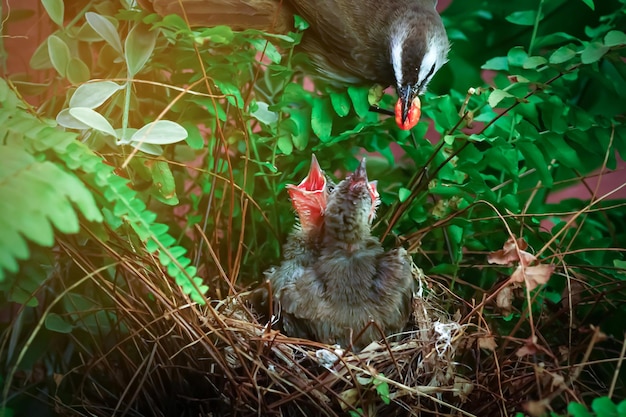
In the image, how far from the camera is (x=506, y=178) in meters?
1.30

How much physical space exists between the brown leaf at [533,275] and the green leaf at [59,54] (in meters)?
0.72

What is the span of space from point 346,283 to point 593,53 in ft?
1.92

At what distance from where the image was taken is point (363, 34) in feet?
4.41

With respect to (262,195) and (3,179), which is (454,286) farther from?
(3,179)

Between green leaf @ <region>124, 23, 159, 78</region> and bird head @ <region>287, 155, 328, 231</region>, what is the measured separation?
32 cm

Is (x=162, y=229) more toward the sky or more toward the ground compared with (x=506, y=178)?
more toward the sky

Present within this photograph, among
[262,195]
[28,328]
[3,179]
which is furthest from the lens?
[262,195]

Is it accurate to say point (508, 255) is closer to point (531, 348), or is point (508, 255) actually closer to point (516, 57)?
point (531, 348)

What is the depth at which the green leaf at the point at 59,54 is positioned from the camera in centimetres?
93

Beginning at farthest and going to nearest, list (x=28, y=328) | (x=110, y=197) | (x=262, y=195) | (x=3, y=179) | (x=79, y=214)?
(x=262, y=195)
(x=28, y=328)
(x=79, y=214)
(x=110, y=197)
(x=3, y=179)

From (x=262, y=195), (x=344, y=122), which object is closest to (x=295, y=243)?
(x=262, y=195)

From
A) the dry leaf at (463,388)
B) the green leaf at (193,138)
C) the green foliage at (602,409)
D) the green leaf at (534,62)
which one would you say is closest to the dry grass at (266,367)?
the dry leaf at (463,388)

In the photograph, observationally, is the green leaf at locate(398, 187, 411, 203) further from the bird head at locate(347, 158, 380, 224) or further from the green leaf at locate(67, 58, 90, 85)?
the green leaf at locate(67, 58, 90, 85)

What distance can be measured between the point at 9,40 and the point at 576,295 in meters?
1.08
